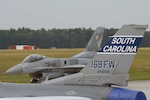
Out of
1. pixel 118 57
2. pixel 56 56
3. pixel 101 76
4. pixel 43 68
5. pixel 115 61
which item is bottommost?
pixel 56 56

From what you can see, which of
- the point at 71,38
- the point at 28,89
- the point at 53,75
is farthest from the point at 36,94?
the point at 71,38

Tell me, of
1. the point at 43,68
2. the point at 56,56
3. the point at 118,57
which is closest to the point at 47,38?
the point at 56,56

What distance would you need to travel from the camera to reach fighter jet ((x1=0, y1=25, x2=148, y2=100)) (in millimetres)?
10727

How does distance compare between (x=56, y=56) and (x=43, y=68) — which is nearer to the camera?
(x=43, y=68)

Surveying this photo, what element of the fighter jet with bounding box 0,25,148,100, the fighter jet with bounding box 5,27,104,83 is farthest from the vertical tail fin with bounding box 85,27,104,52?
the fighter jet with bounding box 0,25,148,100

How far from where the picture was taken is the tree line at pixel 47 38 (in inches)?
4909

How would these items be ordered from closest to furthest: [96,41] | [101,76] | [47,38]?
1. [101,76]
2. [96,41]
3. [47,38]

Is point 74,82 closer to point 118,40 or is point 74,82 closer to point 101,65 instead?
point 101,65

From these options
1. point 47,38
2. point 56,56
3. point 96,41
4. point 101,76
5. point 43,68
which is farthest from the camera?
point 47,38

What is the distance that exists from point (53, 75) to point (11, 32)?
106026 mm

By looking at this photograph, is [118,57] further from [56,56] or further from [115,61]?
[56,56]

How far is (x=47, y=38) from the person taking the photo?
424ft

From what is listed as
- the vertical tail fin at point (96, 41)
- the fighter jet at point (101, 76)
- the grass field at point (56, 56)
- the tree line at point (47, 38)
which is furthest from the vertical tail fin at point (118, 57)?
the tree line at point (47, 38)

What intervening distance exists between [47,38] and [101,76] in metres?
119
